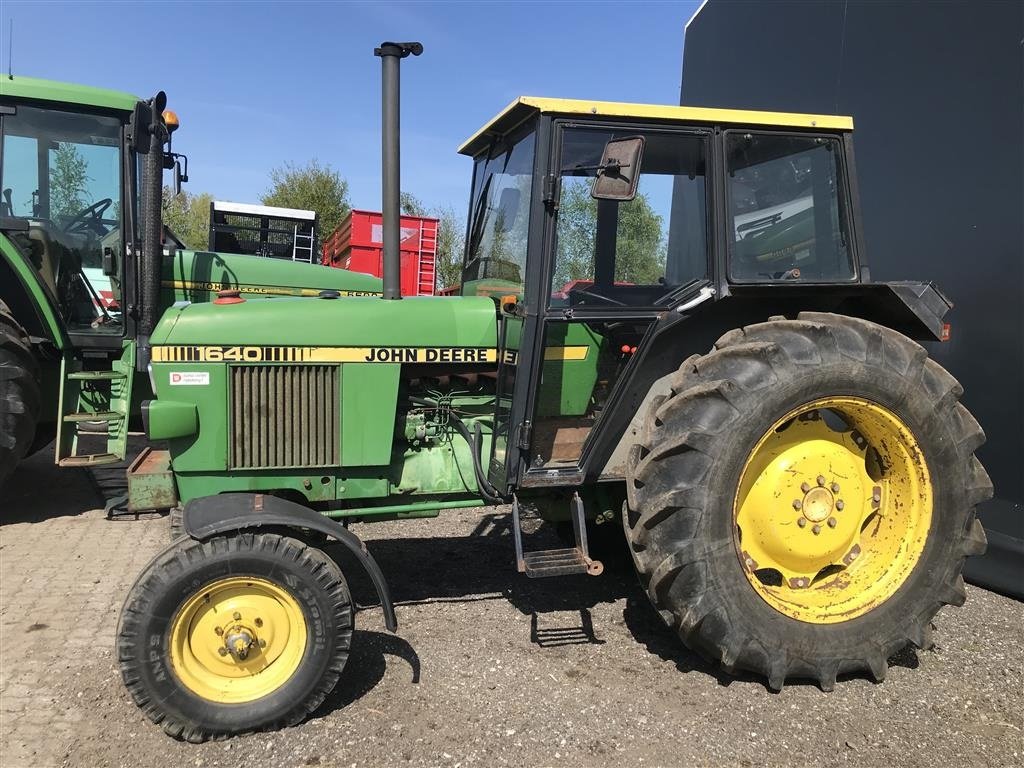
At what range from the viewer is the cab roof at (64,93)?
17.1 feet

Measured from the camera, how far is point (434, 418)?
3.46 meters

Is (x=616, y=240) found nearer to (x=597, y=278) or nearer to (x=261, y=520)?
(x=597, y=278)

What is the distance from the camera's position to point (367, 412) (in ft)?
10.6

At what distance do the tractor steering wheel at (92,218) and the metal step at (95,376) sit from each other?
1096mm

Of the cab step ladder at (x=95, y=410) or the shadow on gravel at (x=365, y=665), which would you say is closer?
the shadow on gravel at (x=365, y=665)

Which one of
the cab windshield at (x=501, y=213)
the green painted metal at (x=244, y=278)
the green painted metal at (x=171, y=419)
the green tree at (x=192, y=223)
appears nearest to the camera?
the green painted metal at (x=171, y=419)

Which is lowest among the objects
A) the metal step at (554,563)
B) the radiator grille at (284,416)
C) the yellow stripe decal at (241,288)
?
the metal step at (554,563)

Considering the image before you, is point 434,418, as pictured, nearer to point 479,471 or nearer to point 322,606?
point 479,471

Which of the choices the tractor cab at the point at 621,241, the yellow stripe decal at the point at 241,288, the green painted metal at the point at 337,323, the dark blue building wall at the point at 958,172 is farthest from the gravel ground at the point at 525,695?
the yellow stripe decal at the point at 241,288

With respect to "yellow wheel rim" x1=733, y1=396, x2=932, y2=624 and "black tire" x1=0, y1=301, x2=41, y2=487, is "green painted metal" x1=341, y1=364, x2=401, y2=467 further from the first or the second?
"black tire" x1=0, y1=301, x2=41, y2=487

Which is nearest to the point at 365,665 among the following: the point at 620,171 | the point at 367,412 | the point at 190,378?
the point at 367,412

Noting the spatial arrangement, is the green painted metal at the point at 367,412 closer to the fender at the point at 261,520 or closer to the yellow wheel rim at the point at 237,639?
the fender at the point at 261,520

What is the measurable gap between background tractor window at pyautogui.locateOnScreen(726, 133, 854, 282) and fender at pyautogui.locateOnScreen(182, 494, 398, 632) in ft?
6.39

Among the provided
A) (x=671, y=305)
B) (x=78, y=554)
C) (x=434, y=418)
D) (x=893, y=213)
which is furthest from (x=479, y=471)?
(x=893, y=213)
